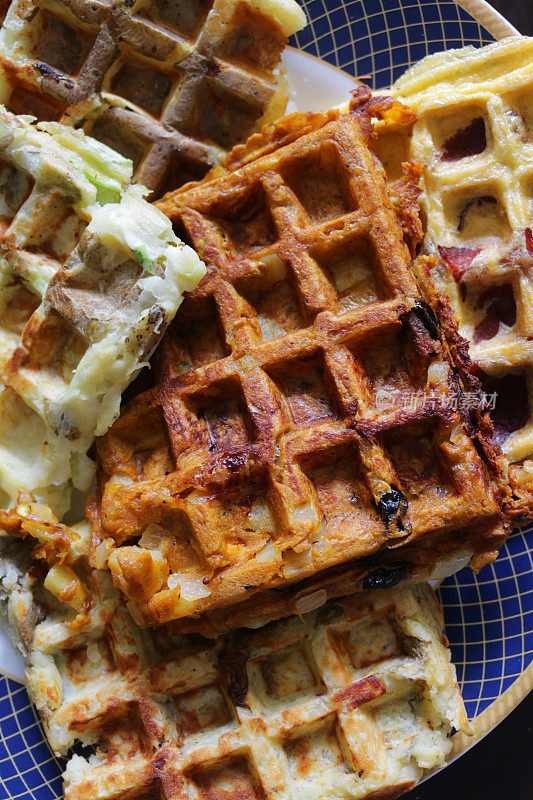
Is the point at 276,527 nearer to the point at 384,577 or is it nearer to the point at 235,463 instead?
the point at 235,463

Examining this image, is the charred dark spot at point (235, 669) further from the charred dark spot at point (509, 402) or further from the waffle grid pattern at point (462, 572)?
the charred dark spot at point (509, 402)

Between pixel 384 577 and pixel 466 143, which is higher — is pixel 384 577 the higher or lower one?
the lower one

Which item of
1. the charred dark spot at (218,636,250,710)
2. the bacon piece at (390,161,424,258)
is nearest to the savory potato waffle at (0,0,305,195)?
the bacon piece at (390,161,424,258)

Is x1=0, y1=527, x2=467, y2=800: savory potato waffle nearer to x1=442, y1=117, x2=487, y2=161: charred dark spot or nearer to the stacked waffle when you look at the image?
the stacked waffle

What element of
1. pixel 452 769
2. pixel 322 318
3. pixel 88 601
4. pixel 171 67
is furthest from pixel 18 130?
pixel 452 769

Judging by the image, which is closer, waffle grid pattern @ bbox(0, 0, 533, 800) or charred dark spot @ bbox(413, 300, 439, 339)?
charred dark spot @ bbox(413, 300, 439, 339)

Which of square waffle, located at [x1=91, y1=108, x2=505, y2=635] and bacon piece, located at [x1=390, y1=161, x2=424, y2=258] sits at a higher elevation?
bacon piece, located at [x1=390, y1=161, x2=424, y2=258]

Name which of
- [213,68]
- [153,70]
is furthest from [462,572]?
[153,70]
